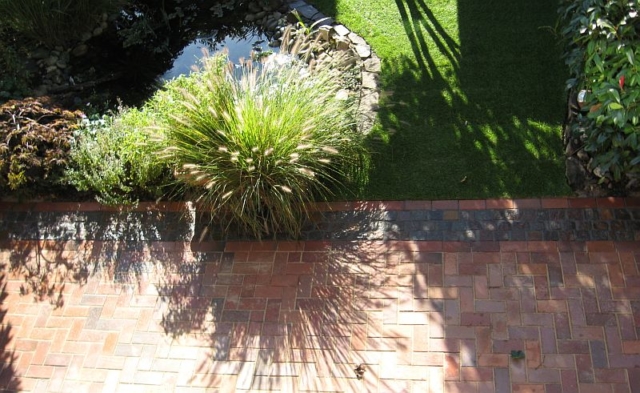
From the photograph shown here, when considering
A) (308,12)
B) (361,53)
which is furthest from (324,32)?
(308,12)

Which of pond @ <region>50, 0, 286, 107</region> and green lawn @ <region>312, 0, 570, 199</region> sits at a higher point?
pond @ <region>50, 0, 286, 107</region>

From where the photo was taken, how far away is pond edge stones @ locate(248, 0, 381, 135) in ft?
18.1

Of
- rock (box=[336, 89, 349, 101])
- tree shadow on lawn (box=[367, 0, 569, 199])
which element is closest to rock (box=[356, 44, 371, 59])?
tree shadow on lawn (box=[367, 0, 569, 199])

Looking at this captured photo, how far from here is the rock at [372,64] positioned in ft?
19.1

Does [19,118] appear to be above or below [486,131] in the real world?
above

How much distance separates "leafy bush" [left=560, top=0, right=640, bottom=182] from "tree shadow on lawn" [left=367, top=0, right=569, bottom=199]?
0.44 meters

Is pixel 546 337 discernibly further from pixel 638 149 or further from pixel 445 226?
pixel 638 149

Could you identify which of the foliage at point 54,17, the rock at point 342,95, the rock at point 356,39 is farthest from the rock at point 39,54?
the rock at point 342,95

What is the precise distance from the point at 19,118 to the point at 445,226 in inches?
153

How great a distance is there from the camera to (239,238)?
4.85 metres

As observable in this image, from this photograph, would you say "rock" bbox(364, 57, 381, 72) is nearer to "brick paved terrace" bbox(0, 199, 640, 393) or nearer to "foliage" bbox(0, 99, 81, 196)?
"brick paved terrace" bbox(0, 199, 640, 393)

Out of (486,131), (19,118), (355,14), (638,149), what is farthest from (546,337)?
(19,118)

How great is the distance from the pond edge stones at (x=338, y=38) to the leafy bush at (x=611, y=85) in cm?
174

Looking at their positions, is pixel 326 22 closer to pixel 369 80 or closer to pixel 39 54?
pixel 369 80
